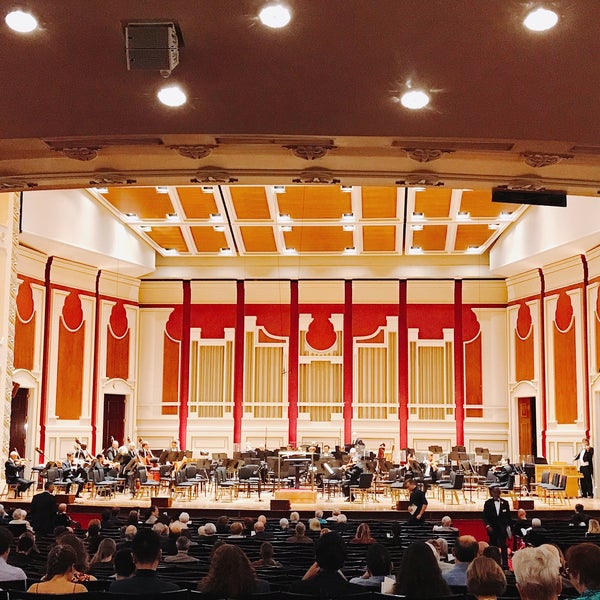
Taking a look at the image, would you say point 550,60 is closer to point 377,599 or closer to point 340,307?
point 377,599

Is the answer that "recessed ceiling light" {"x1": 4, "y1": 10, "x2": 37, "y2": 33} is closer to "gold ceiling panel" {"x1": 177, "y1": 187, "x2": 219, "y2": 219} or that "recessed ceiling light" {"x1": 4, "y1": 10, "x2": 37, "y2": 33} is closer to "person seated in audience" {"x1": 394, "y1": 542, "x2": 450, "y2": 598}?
"person seated in audience" {"x1": 394, "y1": 542, "x2": 450, "y2": 598}

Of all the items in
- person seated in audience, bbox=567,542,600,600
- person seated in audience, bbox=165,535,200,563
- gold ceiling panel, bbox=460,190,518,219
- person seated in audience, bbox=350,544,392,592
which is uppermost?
gold ceiling panel, bbox=460,190,518,219

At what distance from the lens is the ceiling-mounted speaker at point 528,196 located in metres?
7.89

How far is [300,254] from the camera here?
23.1 metres

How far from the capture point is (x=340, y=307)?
77.4 feet

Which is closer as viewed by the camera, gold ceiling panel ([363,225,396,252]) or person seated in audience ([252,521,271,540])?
person seated in audience ([252,521,271,540])

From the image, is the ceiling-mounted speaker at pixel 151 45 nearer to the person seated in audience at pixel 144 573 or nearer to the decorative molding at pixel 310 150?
the decorative molding at pixel 310 150

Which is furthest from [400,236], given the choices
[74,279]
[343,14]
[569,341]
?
[343,14]

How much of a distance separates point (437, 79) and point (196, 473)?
12.7 metres

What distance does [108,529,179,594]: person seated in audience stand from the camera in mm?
4477

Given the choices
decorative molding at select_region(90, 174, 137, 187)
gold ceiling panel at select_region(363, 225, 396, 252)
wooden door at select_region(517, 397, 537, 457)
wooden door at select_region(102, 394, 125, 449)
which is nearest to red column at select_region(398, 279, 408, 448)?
gold ceiling panel at select_region(363, 225, 396, 252)

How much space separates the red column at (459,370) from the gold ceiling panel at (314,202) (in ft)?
16.4

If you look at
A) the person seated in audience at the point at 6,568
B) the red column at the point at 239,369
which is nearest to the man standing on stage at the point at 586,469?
the red column at the point at 239,369

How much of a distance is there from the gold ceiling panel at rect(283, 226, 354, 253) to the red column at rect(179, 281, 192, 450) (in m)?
3.42
